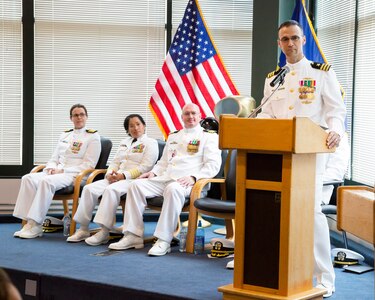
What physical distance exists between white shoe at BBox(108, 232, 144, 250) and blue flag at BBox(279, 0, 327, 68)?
2001mm

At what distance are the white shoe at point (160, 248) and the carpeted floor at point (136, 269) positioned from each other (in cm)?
6

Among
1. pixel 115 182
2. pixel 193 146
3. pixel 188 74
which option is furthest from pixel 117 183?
pixel 188 74

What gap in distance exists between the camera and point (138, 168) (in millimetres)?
5922

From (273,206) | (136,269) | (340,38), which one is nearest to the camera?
(273,206)

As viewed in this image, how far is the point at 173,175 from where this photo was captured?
5582 millimetres

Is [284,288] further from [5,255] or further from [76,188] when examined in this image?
[76,188]

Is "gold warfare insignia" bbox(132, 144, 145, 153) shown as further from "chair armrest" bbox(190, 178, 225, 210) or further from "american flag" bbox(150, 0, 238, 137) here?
"chair armrest" bbox(190, 178, 225, 210)

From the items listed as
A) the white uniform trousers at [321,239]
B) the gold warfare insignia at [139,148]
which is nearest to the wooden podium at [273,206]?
the white uniform trousers at [321,239]

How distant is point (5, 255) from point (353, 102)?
2.97 m

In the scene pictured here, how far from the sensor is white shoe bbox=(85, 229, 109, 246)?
18.1 feet

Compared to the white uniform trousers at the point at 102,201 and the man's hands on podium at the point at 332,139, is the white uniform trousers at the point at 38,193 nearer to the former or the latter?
the white uniform trousers at the point at 102,201

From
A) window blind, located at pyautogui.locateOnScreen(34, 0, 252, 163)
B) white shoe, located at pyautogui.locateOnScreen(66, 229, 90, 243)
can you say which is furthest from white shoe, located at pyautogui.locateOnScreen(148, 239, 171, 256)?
window blind, located at pyautogui.locateOnScreen(34, 0, 252, 163)

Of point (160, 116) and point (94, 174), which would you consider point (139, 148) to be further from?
point (160, 116)

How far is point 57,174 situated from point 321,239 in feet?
9.62
